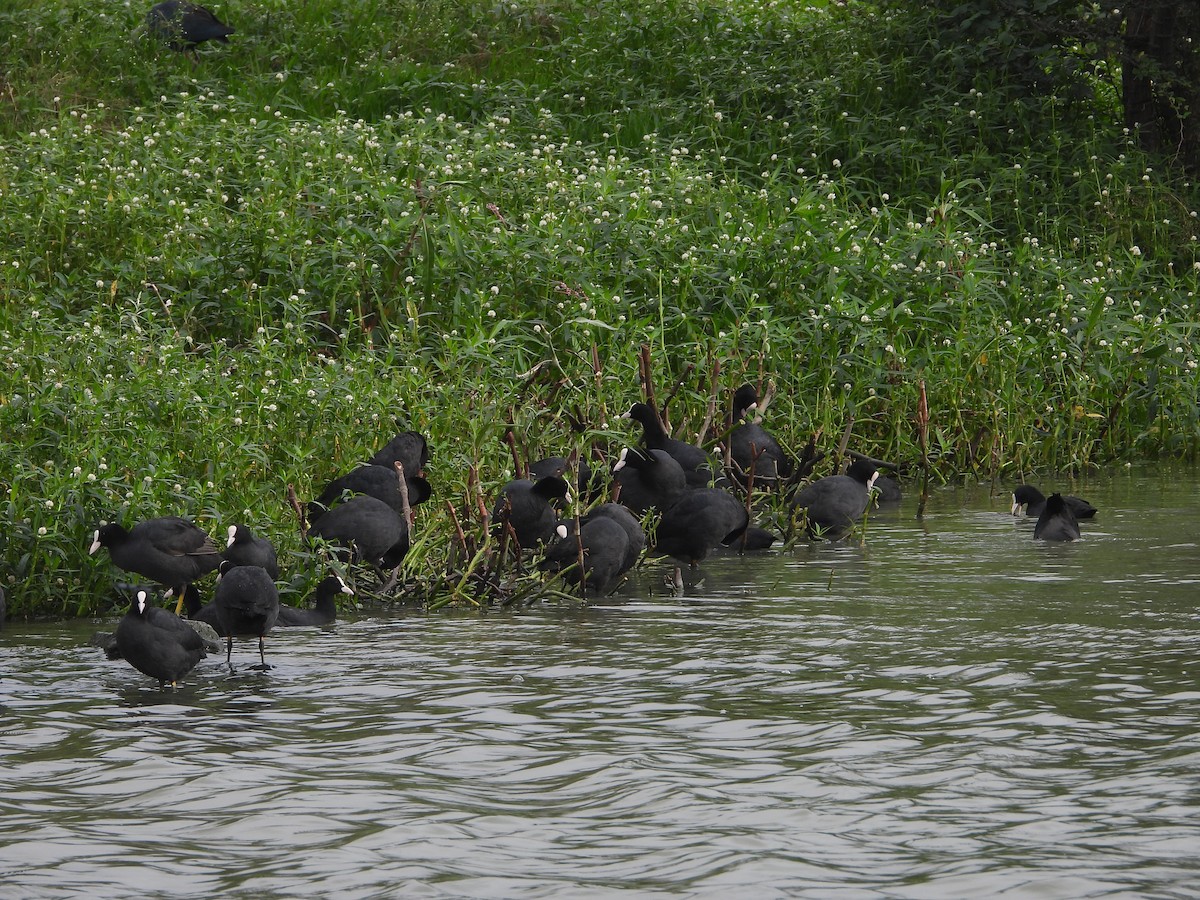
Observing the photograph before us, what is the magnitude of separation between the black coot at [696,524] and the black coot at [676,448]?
86 cm

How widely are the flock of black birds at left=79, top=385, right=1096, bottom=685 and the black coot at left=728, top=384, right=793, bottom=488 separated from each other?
0.04ft

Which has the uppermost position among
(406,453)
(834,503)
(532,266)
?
(532,266)

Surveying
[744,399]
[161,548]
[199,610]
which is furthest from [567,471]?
[161,548]

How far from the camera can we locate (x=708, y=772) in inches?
243

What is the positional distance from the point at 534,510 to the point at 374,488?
36.4 inches

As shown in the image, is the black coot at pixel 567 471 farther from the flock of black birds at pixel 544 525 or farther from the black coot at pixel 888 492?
the black coot at pixel 888 492

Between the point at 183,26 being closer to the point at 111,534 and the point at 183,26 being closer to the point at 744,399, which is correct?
the point at 744,399

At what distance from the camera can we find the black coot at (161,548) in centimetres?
857

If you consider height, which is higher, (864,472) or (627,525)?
(864,472)

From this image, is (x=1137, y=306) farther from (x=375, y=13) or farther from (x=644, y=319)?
(x=375, y=13)

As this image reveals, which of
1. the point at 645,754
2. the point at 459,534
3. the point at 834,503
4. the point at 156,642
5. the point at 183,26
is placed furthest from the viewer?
the point at 183,26

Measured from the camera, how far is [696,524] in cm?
1014

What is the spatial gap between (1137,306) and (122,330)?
8630 millimetres

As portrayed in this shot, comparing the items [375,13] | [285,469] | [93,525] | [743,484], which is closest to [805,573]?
[743,484]
